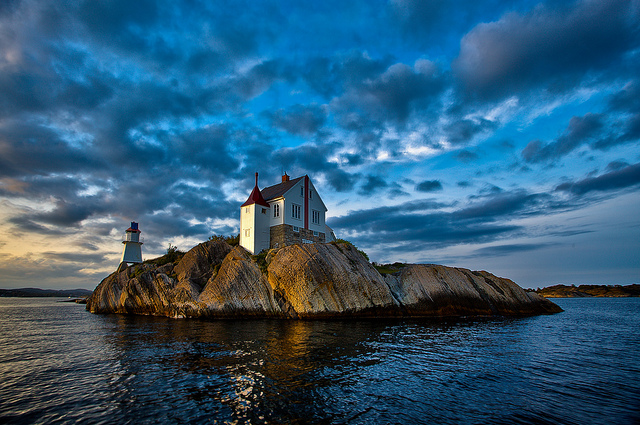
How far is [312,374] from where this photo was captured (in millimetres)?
13820

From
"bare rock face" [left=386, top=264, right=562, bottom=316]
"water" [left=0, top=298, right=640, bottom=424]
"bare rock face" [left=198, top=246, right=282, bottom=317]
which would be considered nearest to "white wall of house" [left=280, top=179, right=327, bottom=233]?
"bare rock face" [left=198, top=246, right=282, bottom=317]

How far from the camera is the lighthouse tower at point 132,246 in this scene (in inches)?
2436

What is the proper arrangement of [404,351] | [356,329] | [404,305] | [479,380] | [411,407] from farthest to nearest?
[404,305] < [356,329] < [404,351] < [479,380] < [411,407]

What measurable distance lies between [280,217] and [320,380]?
3575 cm

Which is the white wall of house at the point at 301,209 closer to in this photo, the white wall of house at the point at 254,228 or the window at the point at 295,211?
the window at the point at 295,211

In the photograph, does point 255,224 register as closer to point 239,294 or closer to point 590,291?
point 239,294

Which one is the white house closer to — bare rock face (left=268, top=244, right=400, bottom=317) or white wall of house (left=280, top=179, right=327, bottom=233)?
white wall of house (left=280, top=179, right=327, bottom=233)

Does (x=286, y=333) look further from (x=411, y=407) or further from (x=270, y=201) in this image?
(x=270, y=201)

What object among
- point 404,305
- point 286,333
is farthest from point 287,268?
point 404,305

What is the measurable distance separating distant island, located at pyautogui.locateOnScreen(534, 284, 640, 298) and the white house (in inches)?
6298

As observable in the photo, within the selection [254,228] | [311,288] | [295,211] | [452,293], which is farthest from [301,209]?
[452,293]

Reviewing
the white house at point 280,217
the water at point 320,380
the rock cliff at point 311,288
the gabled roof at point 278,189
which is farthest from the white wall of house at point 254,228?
the water at point 320,380

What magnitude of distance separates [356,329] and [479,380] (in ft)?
49.4

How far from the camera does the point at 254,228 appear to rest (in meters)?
46.6
